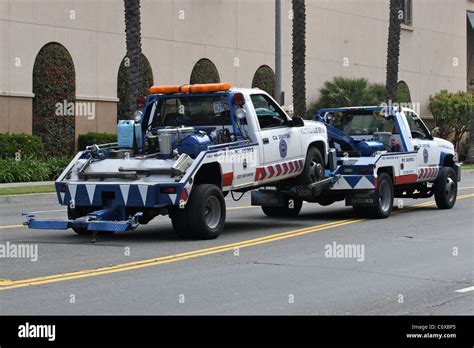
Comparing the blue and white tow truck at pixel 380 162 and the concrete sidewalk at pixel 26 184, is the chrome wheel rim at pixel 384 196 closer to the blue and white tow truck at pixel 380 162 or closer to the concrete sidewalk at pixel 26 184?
the blue and white tow truck at pixel 380 162

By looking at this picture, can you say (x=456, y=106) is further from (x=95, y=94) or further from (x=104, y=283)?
(x=104, y=283)

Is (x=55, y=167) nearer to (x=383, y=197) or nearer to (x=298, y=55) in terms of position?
(x=298, y=55)

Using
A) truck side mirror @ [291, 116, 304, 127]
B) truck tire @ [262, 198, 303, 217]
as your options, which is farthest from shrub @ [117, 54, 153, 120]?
truck side mirror @ [291, 116, 304, 127]

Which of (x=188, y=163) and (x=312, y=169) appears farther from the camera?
(x=312, y=169)

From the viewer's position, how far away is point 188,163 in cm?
1415

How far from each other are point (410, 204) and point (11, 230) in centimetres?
982

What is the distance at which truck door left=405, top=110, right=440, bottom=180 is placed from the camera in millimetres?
19688

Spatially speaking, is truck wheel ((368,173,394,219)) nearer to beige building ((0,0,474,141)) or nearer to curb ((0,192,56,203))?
curb ((0,192,56,203))

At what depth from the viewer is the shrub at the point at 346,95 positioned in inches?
1777

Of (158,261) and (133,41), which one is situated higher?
(133,41)

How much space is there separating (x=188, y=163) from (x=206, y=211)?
0.84m

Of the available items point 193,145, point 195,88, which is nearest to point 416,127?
point 195,88

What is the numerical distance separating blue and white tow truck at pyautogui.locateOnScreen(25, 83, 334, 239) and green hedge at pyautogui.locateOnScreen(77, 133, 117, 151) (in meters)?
17.6

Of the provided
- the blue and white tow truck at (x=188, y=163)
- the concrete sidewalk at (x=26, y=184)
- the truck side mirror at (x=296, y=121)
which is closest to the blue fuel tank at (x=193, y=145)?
the blue and white tow truck at (x=188, y=163)
